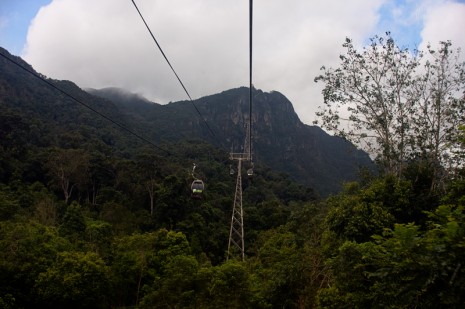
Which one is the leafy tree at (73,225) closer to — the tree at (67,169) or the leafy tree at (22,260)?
the leafy tree at (22,260)

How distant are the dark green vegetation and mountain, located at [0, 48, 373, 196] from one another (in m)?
11.8

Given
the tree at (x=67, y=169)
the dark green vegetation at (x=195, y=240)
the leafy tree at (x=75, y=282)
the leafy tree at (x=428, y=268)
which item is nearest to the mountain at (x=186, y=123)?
the tree at (x=67, y=169)

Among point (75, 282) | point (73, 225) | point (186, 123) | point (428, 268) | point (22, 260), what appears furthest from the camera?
point (186, 123)

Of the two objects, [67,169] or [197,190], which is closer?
[197,190]

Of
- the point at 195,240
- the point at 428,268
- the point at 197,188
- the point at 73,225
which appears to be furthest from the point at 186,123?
the point at 428,268

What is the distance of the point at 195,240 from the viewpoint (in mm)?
30562

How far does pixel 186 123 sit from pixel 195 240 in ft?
313

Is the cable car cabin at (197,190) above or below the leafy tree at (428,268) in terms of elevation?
above

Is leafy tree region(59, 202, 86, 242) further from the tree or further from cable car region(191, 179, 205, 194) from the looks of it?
the tree

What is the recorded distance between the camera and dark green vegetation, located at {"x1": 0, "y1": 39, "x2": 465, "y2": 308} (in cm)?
454

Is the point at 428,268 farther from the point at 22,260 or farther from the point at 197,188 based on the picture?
the point at 22,260

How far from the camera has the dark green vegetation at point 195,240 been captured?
4543mm

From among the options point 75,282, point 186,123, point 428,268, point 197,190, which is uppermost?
point 186,123

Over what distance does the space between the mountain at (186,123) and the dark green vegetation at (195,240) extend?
1179 cm
